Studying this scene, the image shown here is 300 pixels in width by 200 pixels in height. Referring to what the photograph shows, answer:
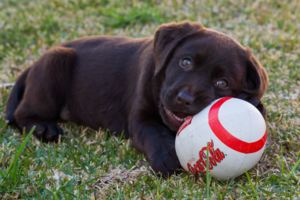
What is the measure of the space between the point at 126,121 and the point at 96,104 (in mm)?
310

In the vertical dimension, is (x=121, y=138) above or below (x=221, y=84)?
below

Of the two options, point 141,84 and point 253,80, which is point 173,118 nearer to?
point 141,84

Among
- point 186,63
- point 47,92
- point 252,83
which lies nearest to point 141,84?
point 186,63

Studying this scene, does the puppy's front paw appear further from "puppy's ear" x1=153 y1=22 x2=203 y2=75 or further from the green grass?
"puppy's ear" x1=153 y1=22 x2=203 y2=75

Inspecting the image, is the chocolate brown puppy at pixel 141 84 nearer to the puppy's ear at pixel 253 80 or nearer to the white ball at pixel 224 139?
the puppy's ear at pixel 253 80

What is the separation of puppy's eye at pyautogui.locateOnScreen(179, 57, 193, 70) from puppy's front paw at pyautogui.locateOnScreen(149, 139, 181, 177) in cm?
54

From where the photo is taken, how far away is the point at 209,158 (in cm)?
381

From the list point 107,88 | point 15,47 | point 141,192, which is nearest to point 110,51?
point 107,88

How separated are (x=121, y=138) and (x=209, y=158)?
108cm

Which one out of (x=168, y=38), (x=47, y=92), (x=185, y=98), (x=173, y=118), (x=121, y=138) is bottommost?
(x=121, y=138)

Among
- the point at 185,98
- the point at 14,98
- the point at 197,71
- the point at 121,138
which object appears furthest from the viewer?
the point at 14,98

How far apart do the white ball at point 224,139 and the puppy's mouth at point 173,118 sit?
0.74 ft

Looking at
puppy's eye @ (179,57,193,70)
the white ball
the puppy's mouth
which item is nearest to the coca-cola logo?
the white ball

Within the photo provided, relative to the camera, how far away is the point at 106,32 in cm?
727
